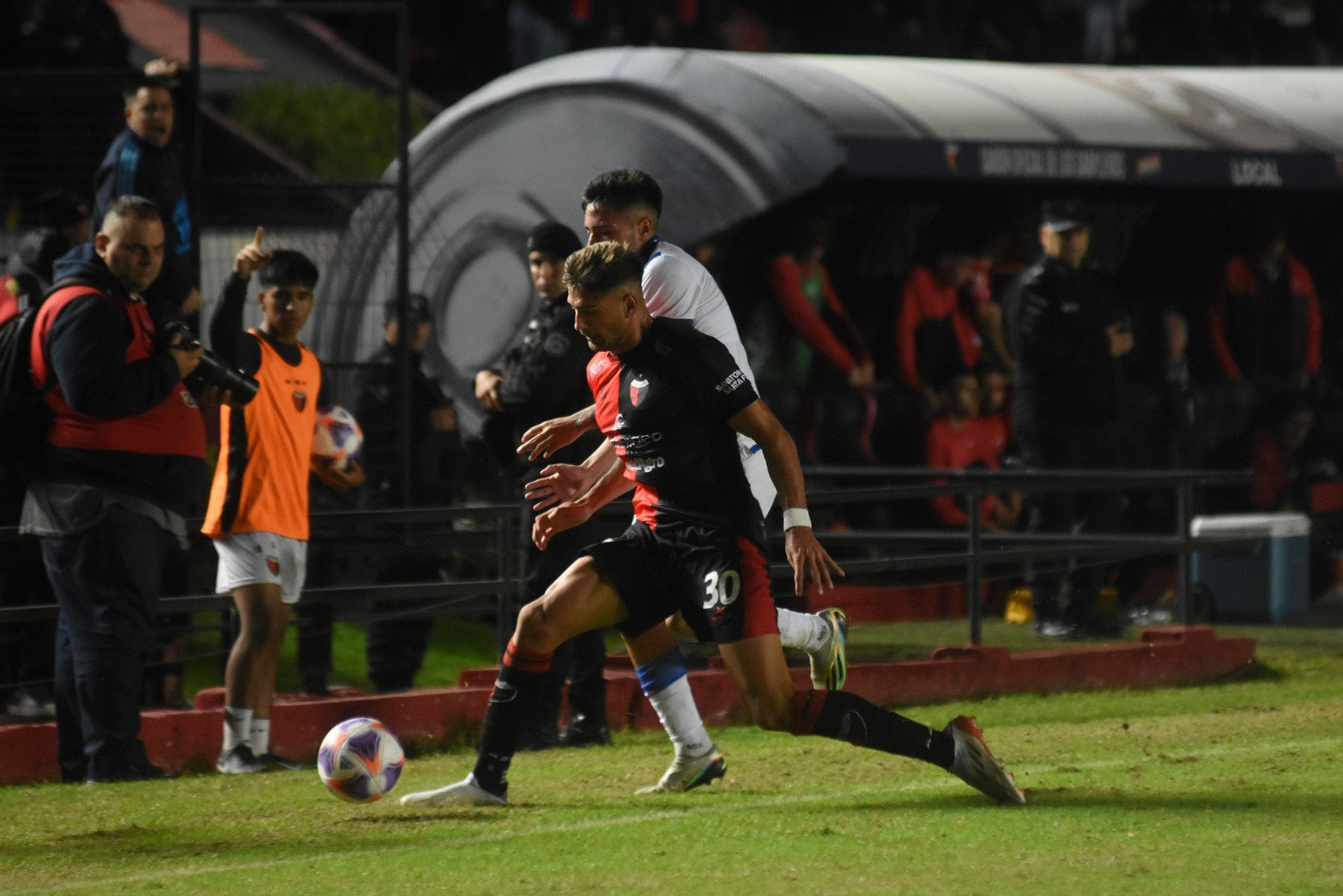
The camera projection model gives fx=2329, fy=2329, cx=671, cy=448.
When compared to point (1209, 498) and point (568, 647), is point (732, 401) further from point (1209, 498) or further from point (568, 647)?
point (1209, 498)

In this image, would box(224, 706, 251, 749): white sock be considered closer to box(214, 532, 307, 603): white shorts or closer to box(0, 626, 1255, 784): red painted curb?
box(0, 626, 1255, 784): red painted curb

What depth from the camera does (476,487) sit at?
48.1ft

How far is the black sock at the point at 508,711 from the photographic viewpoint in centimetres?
751

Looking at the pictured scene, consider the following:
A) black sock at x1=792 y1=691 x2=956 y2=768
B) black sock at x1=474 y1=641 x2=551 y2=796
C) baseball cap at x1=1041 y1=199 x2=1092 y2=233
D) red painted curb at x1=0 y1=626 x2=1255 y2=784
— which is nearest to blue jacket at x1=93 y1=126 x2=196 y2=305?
red painted curb at x1=0 y1=626 x2=1255 y2=784

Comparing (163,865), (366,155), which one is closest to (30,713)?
(163,865)

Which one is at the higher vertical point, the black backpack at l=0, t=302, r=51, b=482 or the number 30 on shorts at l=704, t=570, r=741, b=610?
the black backpack at l=0, t=302, r=51, b=482

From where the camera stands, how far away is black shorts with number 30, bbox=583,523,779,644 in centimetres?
732

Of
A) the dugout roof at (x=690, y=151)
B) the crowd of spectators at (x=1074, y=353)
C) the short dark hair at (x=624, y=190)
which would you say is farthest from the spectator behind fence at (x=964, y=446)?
the short dark hair at (x=624, y=190)

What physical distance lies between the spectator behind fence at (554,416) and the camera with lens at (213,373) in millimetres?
1197

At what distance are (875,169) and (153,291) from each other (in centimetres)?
541

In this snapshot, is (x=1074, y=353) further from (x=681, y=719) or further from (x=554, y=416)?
(x=681, y=719)

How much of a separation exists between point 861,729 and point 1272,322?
11.0 metres

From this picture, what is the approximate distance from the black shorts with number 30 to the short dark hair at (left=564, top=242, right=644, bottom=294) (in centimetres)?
83

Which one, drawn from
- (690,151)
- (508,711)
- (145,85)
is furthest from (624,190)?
(690,151)
